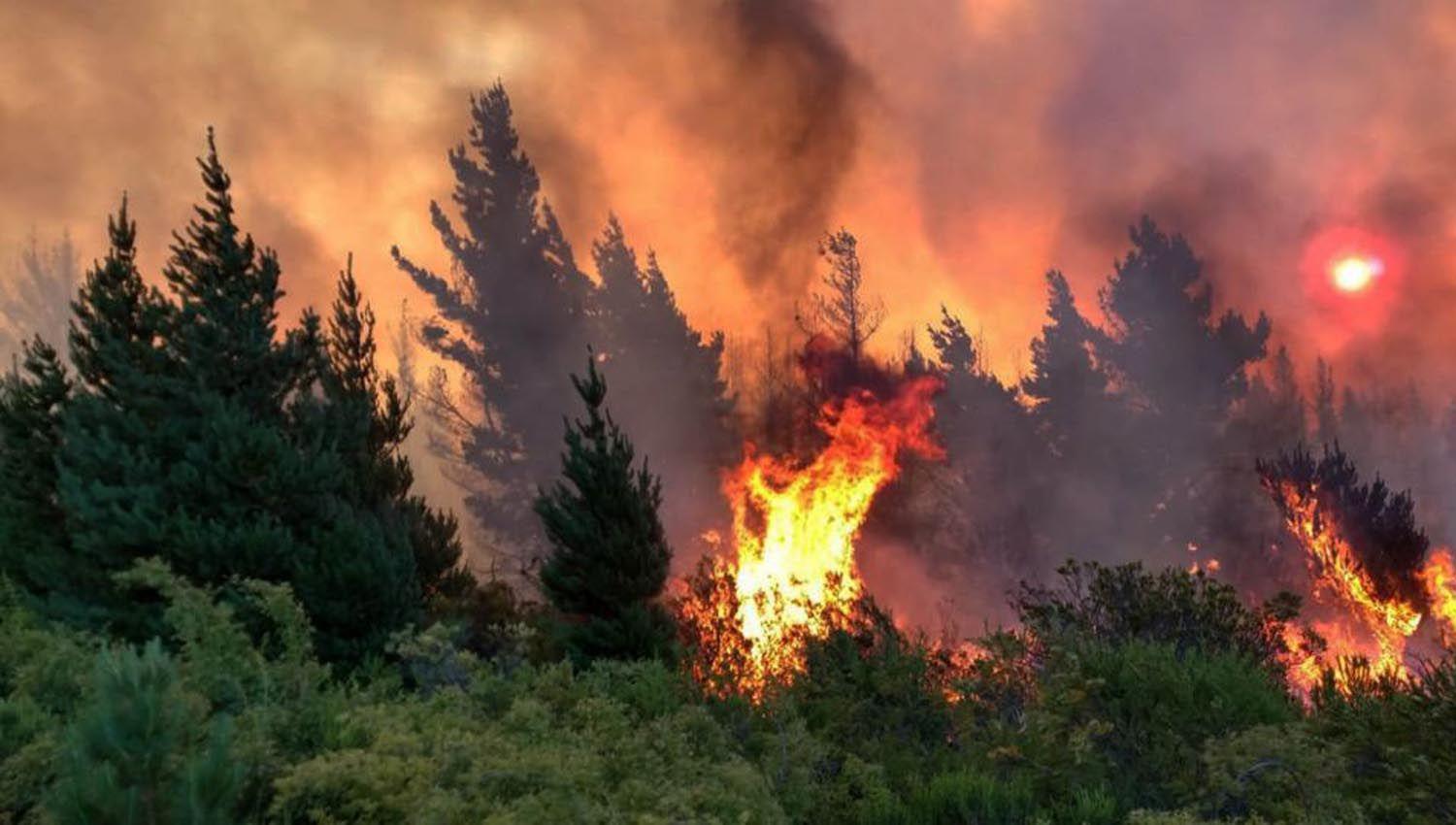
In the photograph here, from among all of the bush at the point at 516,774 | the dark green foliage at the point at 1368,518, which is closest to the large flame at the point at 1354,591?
the dark green foliage at the point at 1368,518

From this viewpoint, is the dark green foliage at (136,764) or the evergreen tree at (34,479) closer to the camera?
the dark green foliage at (136,764)

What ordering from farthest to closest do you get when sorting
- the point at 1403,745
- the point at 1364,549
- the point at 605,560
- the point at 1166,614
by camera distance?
the point at 1364,549 < the point at 605,560 < the point at 1166,614 < the point at 1403,745

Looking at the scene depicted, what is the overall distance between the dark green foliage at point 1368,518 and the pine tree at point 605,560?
25.6m

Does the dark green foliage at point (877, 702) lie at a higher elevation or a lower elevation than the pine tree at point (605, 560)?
lower

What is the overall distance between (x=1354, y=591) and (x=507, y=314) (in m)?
34.4

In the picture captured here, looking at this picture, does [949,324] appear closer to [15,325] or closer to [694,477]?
[694,477]

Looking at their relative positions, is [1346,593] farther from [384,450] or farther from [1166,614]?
[384,450]

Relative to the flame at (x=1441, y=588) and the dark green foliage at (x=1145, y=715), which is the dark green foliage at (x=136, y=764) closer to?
the dark green foliage at (x=1145, y=715)

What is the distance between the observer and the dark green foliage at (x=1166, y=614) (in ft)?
43.5

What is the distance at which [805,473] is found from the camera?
77.8ft

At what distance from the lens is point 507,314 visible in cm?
4025

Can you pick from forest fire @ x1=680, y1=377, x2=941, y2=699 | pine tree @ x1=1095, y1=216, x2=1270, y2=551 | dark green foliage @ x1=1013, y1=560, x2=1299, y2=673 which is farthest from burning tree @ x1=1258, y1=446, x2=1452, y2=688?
dark green foliage @ x1=1013, y1=560, x2=1299, y2=673

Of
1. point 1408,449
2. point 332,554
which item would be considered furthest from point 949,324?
point 1408,449

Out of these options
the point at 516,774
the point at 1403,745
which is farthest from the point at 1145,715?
the point at 516,774
